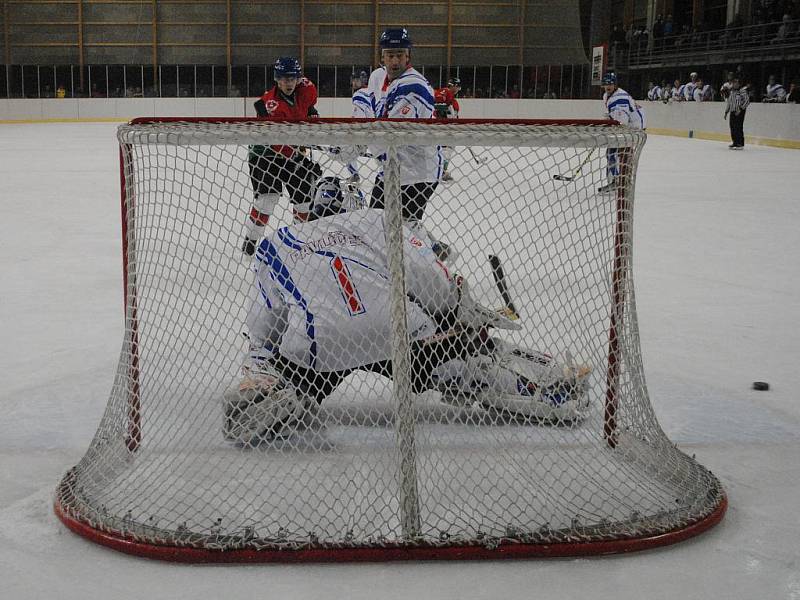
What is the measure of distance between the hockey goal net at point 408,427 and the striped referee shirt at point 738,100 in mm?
12989

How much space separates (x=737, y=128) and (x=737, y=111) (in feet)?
0.86

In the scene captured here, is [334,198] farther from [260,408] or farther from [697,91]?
[697,91]

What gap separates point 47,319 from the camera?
3.98 metres

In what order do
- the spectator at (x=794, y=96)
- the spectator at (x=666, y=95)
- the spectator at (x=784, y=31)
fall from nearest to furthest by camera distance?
the spectator at (x=794, y=96)
the spectator at (x=784, y=31)
the spectator at (x=666, y=95)

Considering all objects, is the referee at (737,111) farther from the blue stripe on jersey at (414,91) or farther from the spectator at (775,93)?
the blue stripe on jersey at (414,91)

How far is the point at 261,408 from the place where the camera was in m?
2.40

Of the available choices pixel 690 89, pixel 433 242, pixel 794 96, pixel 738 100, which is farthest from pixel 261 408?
pixel 690 89

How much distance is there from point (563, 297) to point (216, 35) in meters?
22.2

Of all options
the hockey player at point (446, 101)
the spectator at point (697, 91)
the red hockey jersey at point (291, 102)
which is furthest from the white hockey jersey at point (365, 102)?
the spectator at point (697, 91)

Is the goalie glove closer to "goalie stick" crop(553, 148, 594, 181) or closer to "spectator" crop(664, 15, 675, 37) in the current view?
"goalie stick" crop(553, 148, 594, 181)

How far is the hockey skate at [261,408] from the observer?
2398mm

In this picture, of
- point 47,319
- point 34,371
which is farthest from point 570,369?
point 47,319

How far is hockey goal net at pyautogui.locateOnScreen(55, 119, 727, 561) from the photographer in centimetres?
196

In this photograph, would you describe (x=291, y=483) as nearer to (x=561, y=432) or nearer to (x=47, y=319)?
(x=561, y=432)
